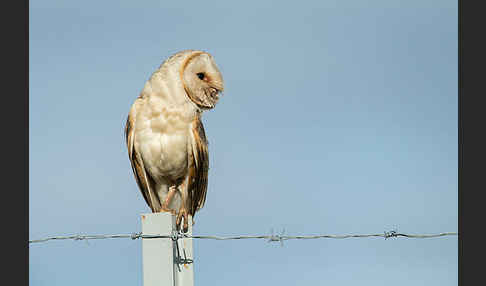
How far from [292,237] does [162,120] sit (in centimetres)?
165

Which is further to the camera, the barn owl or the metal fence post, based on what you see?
the barn owl

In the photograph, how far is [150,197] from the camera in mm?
6102

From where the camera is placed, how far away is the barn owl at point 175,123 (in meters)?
5.73

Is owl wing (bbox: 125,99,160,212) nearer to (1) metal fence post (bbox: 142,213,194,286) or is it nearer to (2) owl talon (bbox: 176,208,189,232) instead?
(2) owl talon (bbox: 176,208,189,232)

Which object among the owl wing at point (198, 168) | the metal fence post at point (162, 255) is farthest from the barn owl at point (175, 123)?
the metal fence post at point (162, 255)

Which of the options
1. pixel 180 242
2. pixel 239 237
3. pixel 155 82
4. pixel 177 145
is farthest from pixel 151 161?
pixel 239 237

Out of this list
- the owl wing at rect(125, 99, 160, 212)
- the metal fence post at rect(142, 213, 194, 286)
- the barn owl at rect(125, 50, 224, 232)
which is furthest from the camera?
the owl wing at rect(125, 99, 160, 212)

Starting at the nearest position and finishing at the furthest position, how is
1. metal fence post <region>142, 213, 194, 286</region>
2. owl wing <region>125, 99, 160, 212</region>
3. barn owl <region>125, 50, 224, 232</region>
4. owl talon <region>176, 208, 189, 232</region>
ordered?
metal fence post <region>142, 213, 194, 286</region> < owl talon <region>176, 208, 189, 232</region> < barn owl <region>125, 50, 224, 232</region> < owl wing <region>125, 99, 160, 212</region>

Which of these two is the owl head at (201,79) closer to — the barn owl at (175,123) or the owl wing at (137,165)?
the barn owl at (175,123)

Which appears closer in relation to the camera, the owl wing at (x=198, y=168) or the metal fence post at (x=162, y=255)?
Answer: the metal fence post at (x=162, y=255)

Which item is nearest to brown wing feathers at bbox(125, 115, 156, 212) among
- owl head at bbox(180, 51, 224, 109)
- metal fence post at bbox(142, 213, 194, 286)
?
owl head at bbox(180, 51, 224, 109)

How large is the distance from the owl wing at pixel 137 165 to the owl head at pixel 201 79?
476 millimetres

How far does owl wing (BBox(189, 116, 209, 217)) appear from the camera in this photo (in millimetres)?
5773

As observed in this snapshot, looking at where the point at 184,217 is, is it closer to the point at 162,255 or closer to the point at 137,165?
the point at 137,165
